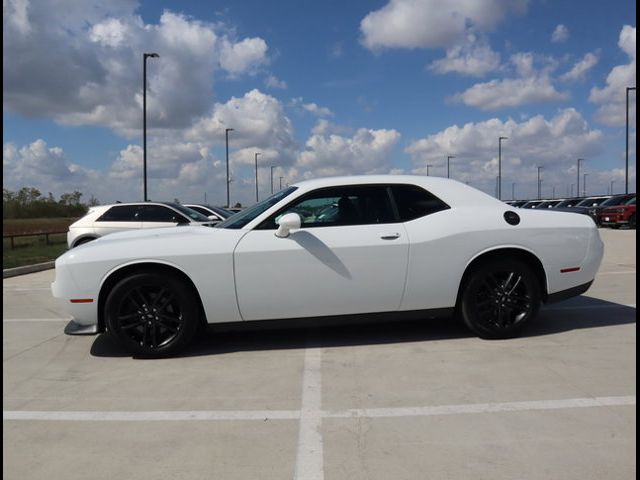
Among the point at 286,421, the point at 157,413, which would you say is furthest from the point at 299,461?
the point at 157,413

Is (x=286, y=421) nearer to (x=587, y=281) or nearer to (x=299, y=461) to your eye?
(x=299, y=461)

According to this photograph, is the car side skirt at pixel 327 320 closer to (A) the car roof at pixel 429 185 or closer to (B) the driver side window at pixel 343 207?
(B) the driver side window at pixel 343 207

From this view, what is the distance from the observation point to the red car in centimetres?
2389

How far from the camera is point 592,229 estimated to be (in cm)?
518

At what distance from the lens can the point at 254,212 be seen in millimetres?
4984

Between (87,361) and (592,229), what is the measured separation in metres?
4.92

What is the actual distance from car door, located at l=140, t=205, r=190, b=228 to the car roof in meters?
7.38

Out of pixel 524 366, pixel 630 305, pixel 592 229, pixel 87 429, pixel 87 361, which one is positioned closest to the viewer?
pixel 87 429

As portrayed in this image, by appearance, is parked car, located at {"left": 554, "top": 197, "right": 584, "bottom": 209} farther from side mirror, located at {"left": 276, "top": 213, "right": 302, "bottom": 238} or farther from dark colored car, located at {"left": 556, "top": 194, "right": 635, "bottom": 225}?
side mirror, located at {"left": 276, "top": 213, "right": 302, "bottom": 238}

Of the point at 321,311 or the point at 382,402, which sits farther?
the point at 321,311

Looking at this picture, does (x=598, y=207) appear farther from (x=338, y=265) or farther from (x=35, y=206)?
(x=35, y=206)

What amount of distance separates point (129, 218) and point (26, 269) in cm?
258

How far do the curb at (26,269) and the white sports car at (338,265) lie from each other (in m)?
7.58

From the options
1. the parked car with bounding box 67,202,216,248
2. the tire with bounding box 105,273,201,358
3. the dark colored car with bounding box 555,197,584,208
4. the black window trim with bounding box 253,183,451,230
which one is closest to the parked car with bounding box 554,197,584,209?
the dark colored car with bounding box 555,197,584,208
